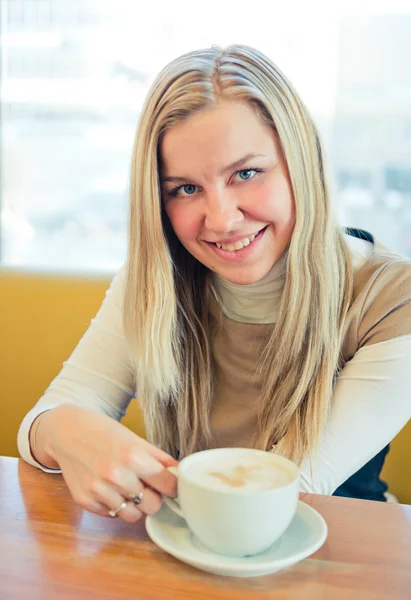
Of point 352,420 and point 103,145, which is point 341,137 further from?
point 352,420

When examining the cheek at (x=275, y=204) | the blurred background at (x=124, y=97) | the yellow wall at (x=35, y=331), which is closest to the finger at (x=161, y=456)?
the cheek at (x=275, y=204)

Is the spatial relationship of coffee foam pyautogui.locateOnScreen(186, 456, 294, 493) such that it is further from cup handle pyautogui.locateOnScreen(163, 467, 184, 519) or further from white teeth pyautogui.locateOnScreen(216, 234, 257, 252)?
white teeth pyautogui.locateOnScreen(216, 234, 257, 252)

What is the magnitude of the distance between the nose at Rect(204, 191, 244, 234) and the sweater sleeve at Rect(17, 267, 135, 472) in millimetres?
255

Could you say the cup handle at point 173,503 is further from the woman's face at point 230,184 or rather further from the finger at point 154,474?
the woman's face at point 230,184

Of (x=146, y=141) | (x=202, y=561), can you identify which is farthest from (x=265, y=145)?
(x=202, y=561)

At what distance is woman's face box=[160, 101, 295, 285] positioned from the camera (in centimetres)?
89

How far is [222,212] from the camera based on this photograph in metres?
0.90

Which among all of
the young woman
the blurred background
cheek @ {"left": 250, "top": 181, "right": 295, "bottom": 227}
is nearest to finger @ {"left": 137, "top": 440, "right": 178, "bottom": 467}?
the young woman

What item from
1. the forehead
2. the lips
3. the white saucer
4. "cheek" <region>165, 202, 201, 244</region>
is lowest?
the white saucer

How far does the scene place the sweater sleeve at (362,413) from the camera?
0.89 metres

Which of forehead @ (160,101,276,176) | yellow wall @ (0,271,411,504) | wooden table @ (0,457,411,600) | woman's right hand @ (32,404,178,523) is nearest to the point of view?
wooden table @ (0,457,411,600)

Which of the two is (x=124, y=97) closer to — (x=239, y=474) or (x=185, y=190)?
(x=185, y=190)

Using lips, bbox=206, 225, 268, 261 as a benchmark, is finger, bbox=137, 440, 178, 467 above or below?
below

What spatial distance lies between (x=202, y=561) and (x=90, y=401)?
51 cm
